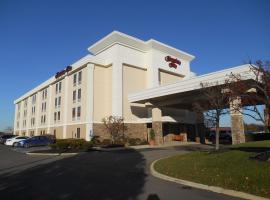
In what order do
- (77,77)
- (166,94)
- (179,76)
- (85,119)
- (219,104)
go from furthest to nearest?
(179,76), (77,77), (85,119), (166,94), (219,104)

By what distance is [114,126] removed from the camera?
3909 cm

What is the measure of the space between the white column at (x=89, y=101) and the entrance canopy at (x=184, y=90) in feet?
19.1

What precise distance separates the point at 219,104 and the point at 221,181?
13.3 meters

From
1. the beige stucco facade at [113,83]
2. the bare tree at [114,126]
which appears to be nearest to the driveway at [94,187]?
the bare tree at [114,126]

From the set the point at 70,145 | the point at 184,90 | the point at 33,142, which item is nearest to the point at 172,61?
the point at 184,90

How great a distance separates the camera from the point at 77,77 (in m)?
47.0

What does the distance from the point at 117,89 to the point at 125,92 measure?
1.68 m

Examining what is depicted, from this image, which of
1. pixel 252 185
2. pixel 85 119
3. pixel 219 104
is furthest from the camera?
pixel 85 119

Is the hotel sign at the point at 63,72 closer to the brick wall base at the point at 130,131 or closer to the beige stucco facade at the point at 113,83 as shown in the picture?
the beige stucco facade at the point at 113,83

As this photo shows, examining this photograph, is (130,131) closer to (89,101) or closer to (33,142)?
(89,101)

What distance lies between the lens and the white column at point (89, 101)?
1606 inches

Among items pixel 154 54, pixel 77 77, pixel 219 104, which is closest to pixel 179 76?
pixel 154 54

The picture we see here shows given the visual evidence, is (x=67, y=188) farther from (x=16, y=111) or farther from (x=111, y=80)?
(x=16, y=111)

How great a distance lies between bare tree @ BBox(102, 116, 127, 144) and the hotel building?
56.2 inches
